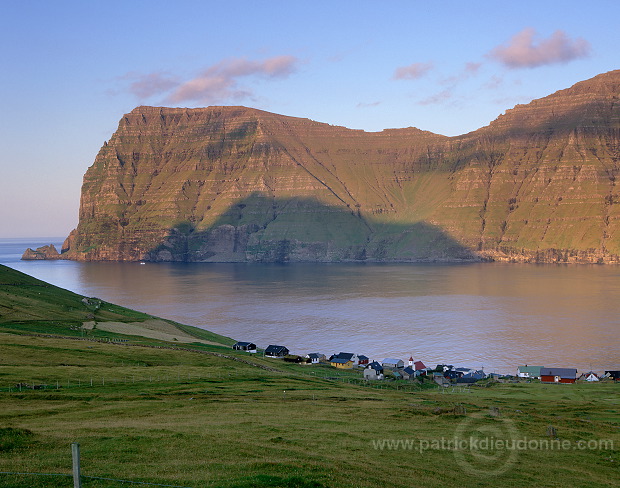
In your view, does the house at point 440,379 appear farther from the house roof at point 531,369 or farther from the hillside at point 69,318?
the hillside at point 69,318

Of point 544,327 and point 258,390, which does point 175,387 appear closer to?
point 258,390

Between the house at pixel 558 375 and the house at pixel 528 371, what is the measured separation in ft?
6.82

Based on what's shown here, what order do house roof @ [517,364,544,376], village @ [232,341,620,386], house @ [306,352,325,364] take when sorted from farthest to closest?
house @ [306,352,325,364], house roof @ [517,364,544,376], village @ [232,341,620,386]

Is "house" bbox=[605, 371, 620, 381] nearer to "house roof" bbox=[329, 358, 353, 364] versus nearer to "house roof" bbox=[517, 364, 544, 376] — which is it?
"house roof" bbox=[517, 364, 544, 376]

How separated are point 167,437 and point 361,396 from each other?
34.2 meters

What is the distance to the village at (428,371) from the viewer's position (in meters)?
99.1

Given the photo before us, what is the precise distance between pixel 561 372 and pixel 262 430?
76.4 metres

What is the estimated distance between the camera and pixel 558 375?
333 feet

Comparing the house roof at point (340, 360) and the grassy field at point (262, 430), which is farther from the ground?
the grassy field at point (262, 430)

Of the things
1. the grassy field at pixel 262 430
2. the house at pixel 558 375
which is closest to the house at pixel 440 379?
the grassy field at pixel 262 430

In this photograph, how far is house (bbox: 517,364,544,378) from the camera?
345 ft

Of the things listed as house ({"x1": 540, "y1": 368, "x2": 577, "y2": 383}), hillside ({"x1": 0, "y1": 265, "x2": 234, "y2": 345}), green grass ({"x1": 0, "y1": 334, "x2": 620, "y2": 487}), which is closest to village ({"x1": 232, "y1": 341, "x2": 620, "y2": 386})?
house ({"x1": 540, "y1": 368, "x2": 577, "y2": 383})

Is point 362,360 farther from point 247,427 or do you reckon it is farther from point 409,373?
point 247,427

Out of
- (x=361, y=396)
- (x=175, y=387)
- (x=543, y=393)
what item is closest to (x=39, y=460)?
(x=175, y=387)
